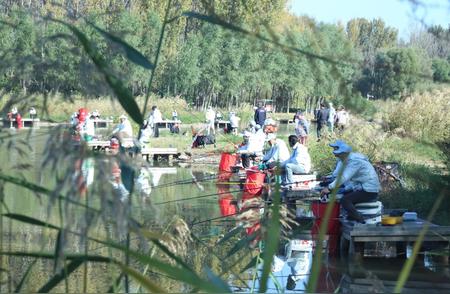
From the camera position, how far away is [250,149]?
21391 mm

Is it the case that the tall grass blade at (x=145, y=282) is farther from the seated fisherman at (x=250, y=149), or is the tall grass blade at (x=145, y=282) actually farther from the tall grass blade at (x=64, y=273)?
the seated fisherman at (x=250, y=149)

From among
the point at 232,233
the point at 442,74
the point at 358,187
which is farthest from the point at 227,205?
the point at 442,74

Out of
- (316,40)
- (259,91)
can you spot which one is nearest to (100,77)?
(316,40)

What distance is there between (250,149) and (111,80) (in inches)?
768

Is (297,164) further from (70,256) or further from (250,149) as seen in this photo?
(70,256)

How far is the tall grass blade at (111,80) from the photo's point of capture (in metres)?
1.89

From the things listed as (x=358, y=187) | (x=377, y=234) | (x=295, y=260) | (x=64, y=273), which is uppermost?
(x=64, y=273)

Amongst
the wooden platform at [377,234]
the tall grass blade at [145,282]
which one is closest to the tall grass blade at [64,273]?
the tall grass blade at [145,282]

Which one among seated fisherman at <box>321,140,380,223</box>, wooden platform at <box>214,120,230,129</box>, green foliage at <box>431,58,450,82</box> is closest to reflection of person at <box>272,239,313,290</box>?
seated fisherman at <box>321,140,380,223</box>

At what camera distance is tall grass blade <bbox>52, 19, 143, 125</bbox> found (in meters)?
1.89

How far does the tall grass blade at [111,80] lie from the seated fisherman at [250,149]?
18772mm

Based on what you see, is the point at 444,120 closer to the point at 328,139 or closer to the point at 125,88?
the point at 125,88

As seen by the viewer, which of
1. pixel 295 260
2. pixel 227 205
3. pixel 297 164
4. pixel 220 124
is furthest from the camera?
pixel 220 124

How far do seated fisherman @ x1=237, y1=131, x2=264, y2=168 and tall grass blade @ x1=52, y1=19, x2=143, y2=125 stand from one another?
61.6ft
